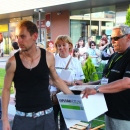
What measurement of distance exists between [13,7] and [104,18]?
9502 millimetres

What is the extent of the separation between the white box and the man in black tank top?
0.22m

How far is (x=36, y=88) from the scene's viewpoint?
8.43 feet

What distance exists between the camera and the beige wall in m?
21.0

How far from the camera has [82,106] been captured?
2.33 meters

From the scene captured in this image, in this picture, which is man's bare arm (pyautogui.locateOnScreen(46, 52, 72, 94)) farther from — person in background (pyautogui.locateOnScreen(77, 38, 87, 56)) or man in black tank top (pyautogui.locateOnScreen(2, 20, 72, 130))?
person in background (pyautogui.locateOnScreen(77, 38, 87, 56))

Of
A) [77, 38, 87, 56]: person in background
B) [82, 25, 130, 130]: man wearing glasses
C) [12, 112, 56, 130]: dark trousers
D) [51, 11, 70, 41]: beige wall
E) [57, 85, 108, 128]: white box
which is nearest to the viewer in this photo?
[57, 85, 108, 128]: white box

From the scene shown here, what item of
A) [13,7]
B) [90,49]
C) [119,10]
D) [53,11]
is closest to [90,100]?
[90,49]

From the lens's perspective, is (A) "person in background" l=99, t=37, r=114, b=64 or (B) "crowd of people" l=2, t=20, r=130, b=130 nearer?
(B) "crowd of people" l=2, t=20, r=130, b=130

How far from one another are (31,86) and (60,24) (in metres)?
19.4

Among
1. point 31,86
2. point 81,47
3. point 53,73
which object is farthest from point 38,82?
point 81,47

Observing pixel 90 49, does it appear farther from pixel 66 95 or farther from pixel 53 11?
pixel 53 11

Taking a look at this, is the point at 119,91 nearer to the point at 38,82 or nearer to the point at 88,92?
the point at 88,92

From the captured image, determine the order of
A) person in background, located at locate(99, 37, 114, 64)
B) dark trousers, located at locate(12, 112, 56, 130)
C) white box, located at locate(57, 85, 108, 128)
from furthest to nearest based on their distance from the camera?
person in background, located at locate(99, 37, 114, 64) < dark trousers, located at locate(12, 112, 56, 130) < white box, located at locate(57, 85, 108, 128)

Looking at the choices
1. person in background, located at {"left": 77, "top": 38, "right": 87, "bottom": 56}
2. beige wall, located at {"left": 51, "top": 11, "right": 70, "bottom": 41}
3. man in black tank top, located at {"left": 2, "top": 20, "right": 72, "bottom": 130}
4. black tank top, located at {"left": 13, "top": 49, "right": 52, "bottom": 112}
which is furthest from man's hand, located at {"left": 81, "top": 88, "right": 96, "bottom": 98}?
beige wall, located at {"left": 51, "top": 11, "right": 70, "bottom": 41}
